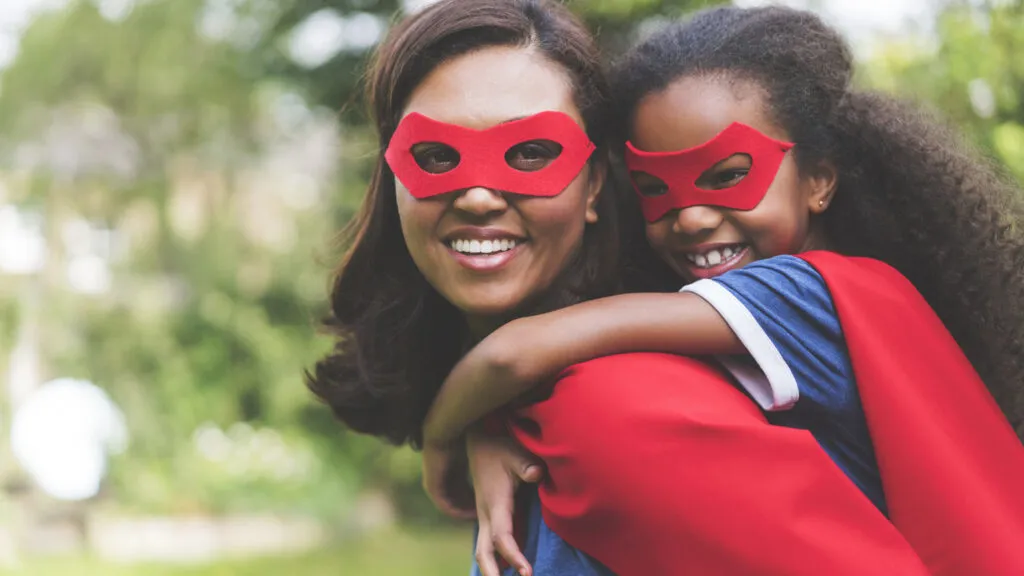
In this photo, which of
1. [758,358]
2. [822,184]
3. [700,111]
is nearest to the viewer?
[758,358]

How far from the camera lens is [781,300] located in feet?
6.17

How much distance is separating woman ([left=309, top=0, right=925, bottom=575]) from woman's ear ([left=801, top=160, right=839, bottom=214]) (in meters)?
0.42

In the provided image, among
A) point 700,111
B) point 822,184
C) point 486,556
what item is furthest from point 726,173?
point 486,556

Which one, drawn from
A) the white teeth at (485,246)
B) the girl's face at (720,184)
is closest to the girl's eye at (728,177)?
the girl's face at (720,184)

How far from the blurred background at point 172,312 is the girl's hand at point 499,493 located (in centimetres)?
968

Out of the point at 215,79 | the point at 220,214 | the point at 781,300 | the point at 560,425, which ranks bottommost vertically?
the point at 560,425

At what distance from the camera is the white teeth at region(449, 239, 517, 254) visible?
2.12m

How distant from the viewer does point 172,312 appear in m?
13.2

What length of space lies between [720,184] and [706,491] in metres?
0.79

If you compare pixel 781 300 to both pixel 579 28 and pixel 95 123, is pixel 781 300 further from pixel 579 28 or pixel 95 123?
pixel 95 123

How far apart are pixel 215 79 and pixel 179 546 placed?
5.70m

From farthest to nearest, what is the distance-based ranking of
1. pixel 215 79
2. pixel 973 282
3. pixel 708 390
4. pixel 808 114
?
pixel 215 79
pixel 808 114
pixel 973 282
pixel 708 390

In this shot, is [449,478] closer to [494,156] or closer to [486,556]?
[486,556]

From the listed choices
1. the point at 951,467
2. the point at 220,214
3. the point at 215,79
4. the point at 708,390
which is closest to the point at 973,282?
the point at 951,467
